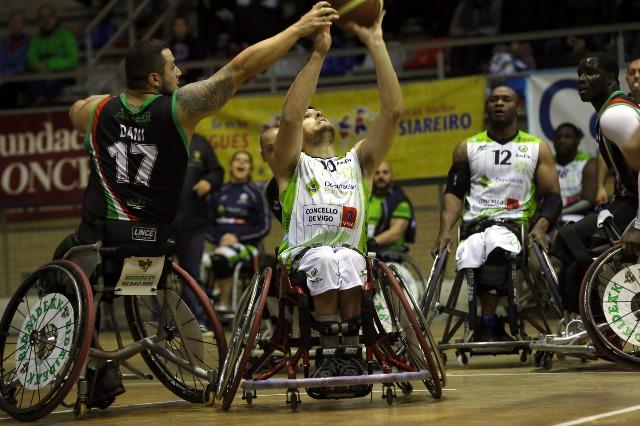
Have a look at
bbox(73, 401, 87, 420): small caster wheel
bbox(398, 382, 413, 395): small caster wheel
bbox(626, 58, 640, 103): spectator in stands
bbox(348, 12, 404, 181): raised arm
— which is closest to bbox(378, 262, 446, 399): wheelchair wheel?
bbox(398, 382, 413, 395): small caster wheel

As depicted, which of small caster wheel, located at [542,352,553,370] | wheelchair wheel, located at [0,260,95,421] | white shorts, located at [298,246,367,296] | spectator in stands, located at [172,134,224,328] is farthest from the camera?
spectator in stands, located at [172,134,224,328]

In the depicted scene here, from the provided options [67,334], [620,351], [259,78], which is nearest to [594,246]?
[620,351]

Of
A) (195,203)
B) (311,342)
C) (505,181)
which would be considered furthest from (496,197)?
(195,203)

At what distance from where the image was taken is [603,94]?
26.2 feet

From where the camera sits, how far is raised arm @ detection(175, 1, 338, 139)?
6367 millimetres

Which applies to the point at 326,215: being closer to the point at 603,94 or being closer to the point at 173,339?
the point at 173,339

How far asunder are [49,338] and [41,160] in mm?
7883

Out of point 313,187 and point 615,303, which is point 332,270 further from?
point 615,303

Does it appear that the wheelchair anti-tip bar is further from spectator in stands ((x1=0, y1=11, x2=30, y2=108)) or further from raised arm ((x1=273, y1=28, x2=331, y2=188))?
spectator in stands ((x1=0, y1=11, x2=30, y2=108))

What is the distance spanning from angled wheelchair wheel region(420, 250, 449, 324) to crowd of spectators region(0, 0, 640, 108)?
15.7 feet

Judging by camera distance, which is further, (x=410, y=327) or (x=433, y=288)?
(x=433, y=288)

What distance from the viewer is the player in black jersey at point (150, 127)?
21.0 feet

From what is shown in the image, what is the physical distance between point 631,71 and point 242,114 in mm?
5281

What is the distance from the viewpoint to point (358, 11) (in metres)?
6.66
